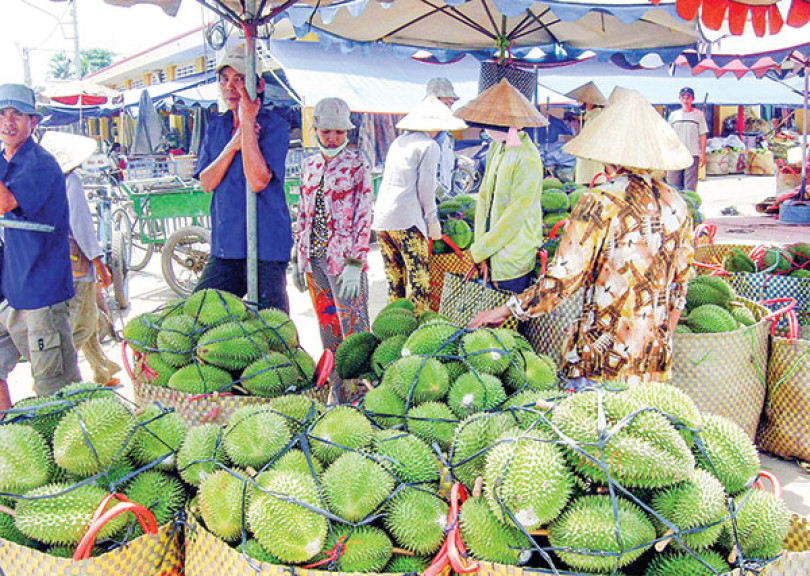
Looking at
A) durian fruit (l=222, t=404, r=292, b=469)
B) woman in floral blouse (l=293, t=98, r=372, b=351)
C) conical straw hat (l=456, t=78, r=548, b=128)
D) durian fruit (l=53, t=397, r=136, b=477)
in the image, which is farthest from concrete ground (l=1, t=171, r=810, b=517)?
durian fruit (l=53, t=397, r=136, b=477)

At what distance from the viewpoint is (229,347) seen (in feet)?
8.62

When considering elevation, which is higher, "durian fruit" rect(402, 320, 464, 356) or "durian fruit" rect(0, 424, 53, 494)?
"durian fruit" rect(402, 320, 464, 356)

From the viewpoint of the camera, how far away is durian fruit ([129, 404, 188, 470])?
5.95 ft

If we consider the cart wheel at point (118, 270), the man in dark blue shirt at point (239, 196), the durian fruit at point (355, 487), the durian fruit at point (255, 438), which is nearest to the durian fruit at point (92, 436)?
the durian fruit at point (255, 438)

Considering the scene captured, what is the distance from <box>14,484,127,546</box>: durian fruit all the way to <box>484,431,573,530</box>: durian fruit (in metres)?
0.90

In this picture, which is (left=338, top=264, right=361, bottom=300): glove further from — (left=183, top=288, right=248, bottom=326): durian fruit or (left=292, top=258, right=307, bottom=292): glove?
(left=292, top=258, right=307, bottom=292): glove

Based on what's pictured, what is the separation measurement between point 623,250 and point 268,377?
1445mm

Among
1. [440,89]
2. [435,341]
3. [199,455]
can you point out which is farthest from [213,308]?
[440,89]

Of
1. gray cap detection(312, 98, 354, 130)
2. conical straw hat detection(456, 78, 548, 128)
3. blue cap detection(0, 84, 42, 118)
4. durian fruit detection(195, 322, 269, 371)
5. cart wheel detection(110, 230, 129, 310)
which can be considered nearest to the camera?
durian fruit detection(195, 322, 269, 371)

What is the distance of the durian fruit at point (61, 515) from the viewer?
1.55 m

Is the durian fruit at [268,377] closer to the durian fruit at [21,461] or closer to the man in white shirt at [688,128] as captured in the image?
the durian fruit at [21,461]

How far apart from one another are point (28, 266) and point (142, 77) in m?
31.5

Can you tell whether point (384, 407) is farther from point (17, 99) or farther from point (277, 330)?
point (17, 99)

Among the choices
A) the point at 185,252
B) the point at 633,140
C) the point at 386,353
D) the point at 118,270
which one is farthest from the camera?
the point at 185,252
